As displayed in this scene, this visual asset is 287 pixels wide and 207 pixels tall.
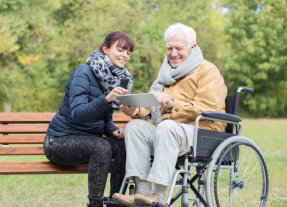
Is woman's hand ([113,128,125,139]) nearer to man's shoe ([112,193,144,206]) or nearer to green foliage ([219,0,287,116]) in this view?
man's shoe ([112,193,144,206])

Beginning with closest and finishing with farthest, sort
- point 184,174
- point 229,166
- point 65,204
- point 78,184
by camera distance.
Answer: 1. point 184,174
2. point 229,166
3. point 65,204
4. point 78,184

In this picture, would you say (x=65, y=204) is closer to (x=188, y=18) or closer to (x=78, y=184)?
(x=78, y=184)

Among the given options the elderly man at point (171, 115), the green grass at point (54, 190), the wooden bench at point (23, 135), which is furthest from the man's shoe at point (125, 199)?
the green grass at point (54, 190)

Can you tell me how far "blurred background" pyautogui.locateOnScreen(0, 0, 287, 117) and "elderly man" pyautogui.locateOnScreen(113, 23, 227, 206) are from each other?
19.4 meters

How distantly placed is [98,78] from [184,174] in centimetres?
93

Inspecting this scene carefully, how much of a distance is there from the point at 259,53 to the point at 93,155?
96.0 ft

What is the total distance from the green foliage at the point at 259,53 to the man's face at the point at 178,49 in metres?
27.3

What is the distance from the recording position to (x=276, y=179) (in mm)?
6297

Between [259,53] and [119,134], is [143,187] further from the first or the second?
[259,53]

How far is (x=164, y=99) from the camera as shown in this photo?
3.48m

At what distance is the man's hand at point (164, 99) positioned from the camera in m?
3.44

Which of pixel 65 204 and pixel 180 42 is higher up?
pixel 180 42

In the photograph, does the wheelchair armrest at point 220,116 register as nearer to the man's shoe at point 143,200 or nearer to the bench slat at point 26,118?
the man's shoe at point 143,200

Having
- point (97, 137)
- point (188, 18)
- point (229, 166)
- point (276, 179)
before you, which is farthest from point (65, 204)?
point (188, 18)
